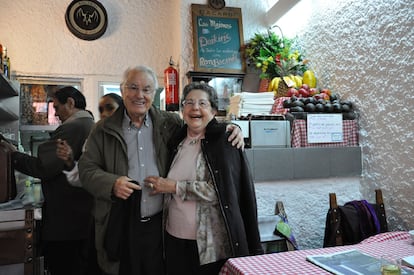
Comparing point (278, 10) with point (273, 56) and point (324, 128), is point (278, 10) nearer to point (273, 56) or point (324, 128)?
point (273, 56)

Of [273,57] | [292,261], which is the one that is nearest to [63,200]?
[292,261]

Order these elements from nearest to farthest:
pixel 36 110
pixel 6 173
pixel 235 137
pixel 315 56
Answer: pixel 235 137
pixel 6 173
pixel 315 56
pixel 36 110

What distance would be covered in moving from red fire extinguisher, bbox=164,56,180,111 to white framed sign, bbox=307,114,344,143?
144 centimetres

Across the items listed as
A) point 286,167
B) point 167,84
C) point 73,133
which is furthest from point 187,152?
point 167,84

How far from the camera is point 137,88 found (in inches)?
64.6

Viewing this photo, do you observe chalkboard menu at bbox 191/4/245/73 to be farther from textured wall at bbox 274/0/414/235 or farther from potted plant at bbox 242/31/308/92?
textured wall at bbox 274/0/414/235

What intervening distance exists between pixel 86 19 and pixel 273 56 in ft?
6.99

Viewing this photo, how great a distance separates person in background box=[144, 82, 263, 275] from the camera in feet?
4.94

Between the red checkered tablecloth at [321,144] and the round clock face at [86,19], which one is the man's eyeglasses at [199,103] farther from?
the round clock face at [86,19]

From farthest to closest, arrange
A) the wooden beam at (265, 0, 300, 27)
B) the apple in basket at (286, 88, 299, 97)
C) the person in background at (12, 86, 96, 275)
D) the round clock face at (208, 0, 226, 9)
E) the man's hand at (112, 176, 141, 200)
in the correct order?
the round clock face at (208, 0, 226, 9), the wooden beam at (265, 0, 300, 27), the apple in basket at (286, 88, 299, 97), the person in background at (12, 86, 96, 275), the man's hand at (112, 176, 141, 200)

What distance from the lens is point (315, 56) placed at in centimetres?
325

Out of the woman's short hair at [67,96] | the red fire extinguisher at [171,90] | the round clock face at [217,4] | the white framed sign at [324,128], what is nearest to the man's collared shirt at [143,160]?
the woman's short hair at [67,96]

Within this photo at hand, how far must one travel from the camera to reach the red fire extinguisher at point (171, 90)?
3453 millimetres

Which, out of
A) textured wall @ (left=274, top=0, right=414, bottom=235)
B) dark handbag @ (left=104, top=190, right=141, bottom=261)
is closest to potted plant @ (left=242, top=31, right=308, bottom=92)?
textured wall @ (left=274, top=0, right=414, bottom=235)
